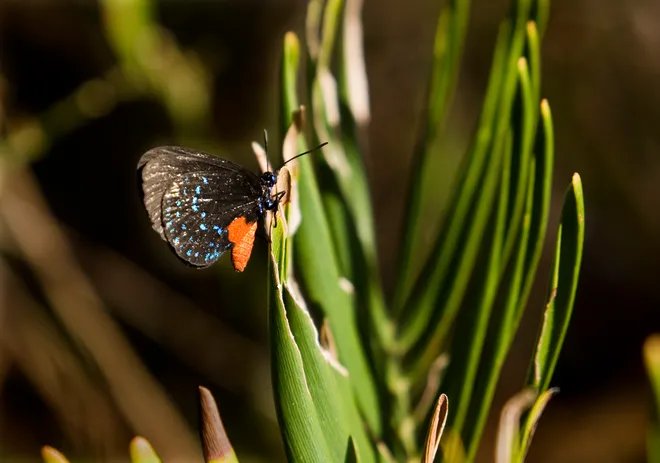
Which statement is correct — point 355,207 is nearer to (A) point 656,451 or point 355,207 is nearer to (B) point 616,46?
(A) point 656,451

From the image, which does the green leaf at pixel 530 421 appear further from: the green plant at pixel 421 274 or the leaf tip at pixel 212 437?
the leaf tip at pixel 212 437

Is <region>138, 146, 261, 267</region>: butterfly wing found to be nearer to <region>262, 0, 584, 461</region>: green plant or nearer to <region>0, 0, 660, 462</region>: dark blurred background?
<region>262, 0, 584, 461</region>: green plant

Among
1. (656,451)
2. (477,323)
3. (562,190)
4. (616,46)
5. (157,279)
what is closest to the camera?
(656,451)

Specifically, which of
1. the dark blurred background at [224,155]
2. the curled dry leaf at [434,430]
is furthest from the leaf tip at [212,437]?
the dark blurred background at [224,155]

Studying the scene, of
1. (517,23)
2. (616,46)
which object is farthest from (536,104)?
(616,46)

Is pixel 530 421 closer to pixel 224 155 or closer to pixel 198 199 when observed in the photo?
pixel 198 199

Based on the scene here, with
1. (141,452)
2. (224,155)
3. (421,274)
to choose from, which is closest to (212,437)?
(141,452)

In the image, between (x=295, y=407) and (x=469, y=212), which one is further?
(x=469, y=212)
